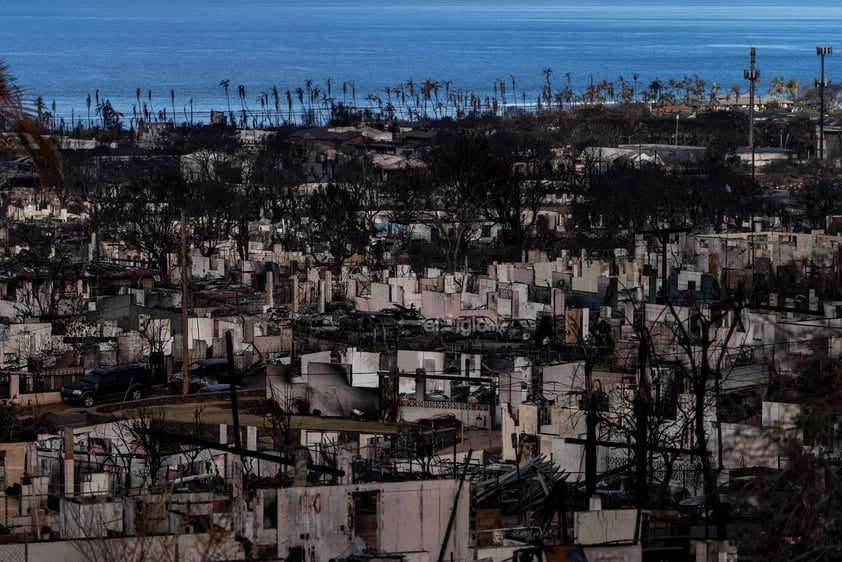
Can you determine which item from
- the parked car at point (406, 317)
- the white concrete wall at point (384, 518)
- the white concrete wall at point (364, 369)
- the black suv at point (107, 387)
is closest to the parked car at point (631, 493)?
the white concrete wall at point (384, 518)

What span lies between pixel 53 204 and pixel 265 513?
38.5 m

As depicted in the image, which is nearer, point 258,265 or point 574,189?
point 258,265

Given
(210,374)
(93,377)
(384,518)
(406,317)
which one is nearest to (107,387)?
(93,377)

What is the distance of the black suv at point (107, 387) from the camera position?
22.4m

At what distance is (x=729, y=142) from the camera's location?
72938 millimetres

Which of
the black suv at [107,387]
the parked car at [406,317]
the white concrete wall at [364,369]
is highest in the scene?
the parked car at [406,317]

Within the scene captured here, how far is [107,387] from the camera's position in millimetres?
22609

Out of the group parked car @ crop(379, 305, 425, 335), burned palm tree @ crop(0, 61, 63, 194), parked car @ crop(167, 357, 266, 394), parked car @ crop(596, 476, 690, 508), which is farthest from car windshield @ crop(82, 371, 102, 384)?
burned palm tree @ crop(0, 61, 63, 194)

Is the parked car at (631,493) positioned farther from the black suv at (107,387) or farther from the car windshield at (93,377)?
the car windshield at (93,377)

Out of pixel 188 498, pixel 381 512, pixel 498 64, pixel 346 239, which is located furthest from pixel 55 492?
pixel 498 64

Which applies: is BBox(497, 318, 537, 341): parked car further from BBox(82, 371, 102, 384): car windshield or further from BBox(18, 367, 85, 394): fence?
BBox(18, 367, 85, 394): fence

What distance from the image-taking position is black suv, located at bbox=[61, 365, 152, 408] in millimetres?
22391

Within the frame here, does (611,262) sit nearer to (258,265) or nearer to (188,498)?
(258,265)

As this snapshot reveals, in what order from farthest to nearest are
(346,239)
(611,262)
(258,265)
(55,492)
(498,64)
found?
(498,64) < (346,239) < (258,265) < (611,262) < (55,492)
